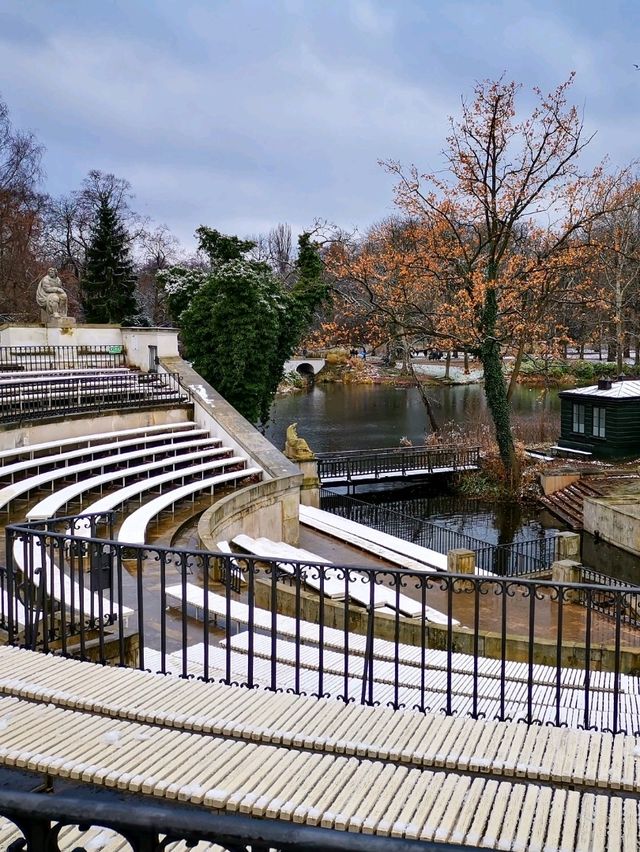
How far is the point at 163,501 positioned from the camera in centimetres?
1235

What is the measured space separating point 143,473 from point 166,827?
44.1ft

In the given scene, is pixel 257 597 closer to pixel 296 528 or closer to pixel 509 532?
pixel 296 528

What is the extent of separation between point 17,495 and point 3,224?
27.0 m

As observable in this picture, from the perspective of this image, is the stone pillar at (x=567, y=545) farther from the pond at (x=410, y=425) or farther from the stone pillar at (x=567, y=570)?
the pond at (x=410, y=425)

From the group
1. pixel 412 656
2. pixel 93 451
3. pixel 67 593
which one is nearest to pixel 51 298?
pixel 93 451

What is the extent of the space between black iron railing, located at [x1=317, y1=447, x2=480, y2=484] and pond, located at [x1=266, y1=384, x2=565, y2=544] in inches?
26.6

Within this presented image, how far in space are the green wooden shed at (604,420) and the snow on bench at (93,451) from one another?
16.7 m

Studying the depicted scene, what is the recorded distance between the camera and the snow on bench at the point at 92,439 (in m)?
13.3

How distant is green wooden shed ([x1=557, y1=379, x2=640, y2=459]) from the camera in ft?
88.0

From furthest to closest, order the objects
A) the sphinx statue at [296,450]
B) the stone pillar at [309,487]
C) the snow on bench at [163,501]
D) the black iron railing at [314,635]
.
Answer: the sphinx statue at [296,450] < the stone pillar at [309,487] < the snow on bench at [163,501] < the black iron railing at [314,635]

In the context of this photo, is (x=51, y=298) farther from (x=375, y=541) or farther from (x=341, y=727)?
(x=341, y=727)

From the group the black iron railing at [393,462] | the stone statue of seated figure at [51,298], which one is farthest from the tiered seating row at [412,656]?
the black iron railing at [393,462]

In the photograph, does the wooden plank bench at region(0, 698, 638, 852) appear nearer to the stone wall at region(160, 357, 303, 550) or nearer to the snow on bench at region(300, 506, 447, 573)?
the stone wall at region(160, 357, 303, 550)

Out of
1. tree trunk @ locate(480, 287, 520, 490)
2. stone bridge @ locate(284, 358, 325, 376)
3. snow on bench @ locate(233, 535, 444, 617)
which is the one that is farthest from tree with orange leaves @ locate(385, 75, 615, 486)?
stone bridge @ locate(284, 358, 325, 376)
